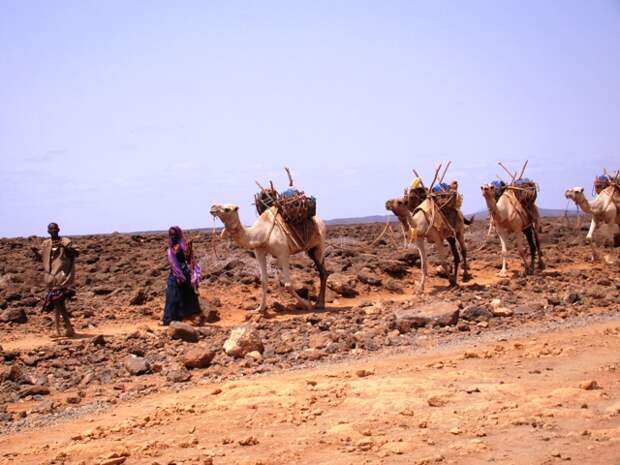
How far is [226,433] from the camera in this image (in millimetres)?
7195

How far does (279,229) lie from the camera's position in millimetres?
15109

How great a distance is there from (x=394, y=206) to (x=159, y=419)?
30.0 feet

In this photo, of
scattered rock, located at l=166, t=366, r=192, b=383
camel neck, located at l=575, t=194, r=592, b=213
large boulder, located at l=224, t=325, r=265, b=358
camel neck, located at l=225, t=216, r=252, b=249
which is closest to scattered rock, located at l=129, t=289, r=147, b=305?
camel neck, located at l=225, t=216, r=252, b=249

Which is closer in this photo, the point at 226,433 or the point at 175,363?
the point at 226,433

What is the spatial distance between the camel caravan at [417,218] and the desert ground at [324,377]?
106 cm

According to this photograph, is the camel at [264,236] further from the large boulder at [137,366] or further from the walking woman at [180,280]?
the large boulder at [137,366]

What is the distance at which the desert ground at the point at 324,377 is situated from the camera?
654cm

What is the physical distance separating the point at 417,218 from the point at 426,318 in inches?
179

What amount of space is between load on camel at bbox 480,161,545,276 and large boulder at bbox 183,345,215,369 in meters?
9.48

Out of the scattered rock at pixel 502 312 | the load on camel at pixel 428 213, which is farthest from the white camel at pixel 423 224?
the scattered rock at pixel 502 312

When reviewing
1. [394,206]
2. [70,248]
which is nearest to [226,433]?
[70,248]

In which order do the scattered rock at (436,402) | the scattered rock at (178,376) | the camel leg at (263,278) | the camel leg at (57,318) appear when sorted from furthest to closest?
the camel leg at (263,278) < the camel leg at (57,318) < the scattered rock at (178,376) < the scattered rock at (436,402)

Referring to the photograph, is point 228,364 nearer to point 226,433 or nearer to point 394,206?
point 226,433

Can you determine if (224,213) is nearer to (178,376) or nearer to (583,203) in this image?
(178,376)
